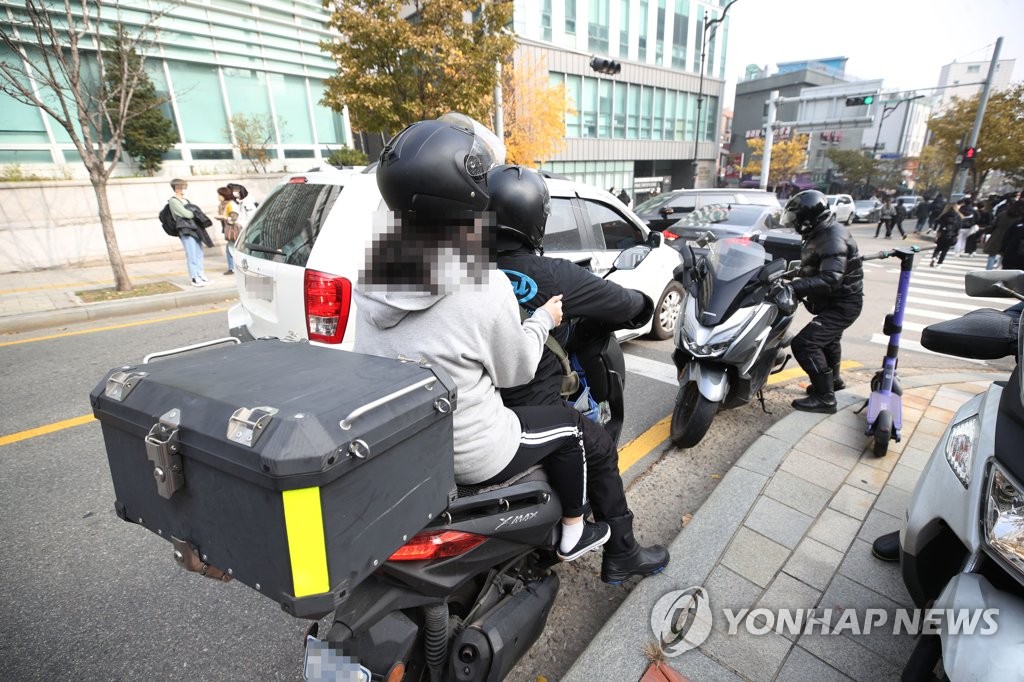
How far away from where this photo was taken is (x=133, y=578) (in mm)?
2549

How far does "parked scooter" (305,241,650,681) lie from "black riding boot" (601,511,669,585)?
299mm

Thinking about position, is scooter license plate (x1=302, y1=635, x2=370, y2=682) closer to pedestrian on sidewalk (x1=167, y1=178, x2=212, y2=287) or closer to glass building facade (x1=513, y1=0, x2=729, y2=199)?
pedestrian on sidewalk (x1=167, y1=178, x2=212, y2=287)

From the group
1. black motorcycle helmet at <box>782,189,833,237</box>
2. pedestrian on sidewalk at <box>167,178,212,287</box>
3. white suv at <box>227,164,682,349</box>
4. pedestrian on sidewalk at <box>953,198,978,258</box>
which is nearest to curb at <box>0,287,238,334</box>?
pedestrian on sidewalk at <box>167,178,212,287</box>

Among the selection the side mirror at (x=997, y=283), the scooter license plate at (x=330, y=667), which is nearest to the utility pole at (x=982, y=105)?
the side mirror at (x=997, y=283)

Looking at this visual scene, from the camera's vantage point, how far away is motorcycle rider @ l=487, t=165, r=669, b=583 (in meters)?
2.06

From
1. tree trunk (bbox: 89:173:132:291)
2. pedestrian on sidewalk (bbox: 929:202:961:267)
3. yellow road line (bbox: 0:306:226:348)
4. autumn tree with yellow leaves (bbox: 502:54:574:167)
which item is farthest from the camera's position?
autumn tree with yellow leaves (bbox: 502:54:574:167)

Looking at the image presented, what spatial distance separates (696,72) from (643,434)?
38642 millimetres

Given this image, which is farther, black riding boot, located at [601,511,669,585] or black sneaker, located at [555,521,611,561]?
black riding boot, located at [601,511,669,585]

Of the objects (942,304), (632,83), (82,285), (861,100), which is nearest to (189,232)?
(82,285)

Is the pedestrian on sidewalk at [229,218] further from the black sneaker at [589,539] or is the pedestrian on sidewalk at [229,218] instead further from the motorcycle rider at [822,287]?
the black sneaker at [589,539]

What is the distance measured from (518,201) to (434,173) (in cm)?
73

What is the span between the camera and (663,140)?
3553cm

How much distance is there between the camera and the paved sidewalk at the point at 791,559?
6.45 ft

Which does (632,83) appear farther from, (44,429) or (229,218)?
(44,429)
